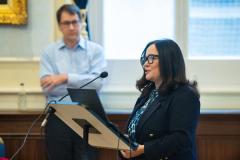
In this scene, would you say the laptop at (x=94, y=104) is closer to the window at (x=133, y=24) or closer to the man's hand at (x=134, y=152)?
the man's hand at (x=134, y=152)

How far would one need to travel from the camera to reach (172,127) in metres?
2.27

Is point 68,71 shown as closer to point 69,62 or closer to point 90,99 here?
point 69,62

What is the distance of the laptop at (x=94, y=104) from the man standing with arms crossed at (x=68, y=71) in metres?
1.03

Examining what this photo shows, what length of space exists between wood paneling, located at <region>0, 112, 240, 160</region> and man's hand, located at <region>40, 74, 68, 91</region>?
1.93ft

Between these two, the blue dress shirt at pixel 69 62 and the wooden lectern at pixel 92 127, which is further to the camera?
the blue dress shirt at pixel 69 62

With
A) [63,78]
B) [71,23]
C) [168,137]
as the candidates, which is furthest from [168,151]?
[71,23]

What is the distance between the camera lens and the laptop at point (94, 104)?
210 cm

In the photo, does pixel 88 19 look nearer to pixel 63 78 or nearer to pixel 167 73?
pixel 63 78

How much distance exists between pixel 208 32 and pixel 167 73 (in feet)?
7.30

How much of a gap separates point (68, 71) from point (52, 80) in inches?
7.0

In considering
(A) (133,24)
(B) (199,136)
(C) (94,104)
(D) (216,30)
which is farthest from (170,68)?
(D) (216,30)

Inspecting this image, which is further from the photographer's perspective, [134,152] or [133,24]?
[133,24]

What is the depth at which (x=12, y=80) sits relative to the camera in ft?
13.8

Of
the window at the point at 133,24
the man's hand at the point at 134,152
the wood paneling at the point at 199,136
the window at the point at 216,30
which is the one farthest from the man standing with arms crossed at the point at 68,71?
the window at the point at 216,30
